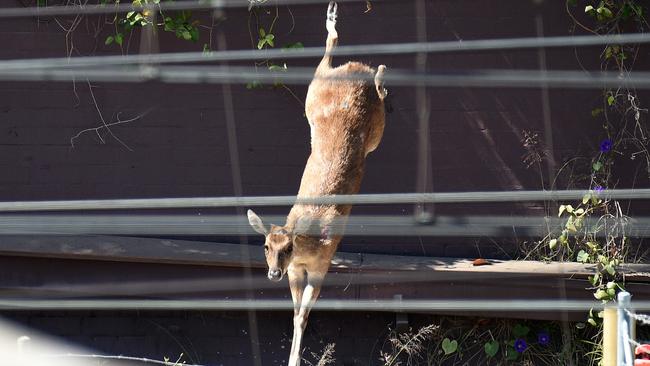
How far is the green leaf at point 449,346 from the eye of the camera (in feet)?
23.5

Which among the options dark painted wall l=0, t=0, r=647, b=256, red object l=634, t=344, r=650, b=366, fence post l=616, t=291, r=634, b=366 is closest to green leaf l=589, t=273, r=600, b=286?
dark painted wall l=0, t=0, r=647, b=256

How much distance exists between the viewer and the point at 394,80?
6973 millimetres

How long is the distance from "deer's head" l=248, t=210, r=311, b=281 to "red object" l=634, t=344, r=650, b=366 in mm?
2380

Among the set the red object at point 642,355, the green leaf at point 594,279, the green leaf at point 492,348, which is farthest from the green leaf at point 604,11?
the red object at point 642,355

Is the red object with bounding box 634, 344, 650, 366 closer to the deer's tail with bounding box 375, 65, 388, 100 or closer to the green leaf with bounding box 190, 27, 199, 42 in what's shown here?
the deer's tail with bounding box 375, 65, 388, 100

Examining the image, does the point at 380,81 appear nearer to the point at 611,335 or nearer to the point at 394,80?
the point at 394,80

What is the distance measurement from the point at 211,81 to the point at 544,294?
251 centimetres

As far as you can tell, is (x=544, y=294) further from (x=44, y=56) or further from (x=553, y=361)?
(x=44, y=56)

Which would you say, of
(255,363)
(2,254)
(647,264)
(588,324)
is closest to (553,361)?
(588,324)

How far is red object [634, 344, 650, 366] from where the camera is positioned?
355 centimetres

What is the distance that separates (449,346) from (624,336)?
3688 mm

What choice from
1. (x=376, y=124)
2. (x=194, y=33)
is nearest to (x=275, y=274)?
(x=376, y=124)

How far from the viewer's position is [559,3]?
7324 millimetres

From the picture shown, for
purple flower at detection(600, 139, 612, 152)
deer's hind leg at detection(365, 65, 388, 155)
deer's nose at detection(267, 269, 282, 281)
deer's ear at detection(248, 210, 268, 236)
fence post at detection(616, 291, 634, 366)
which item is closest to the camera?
fence post at detection(616, 291, 634, 366)
